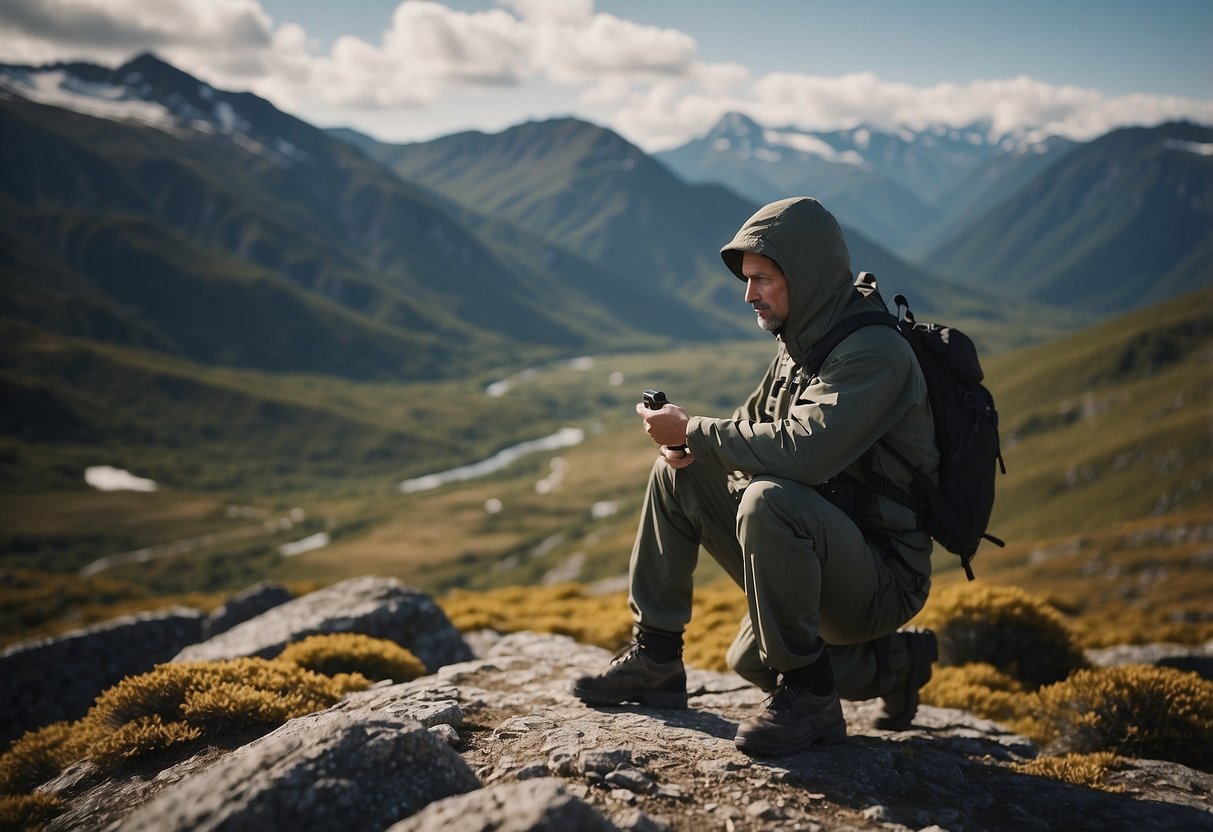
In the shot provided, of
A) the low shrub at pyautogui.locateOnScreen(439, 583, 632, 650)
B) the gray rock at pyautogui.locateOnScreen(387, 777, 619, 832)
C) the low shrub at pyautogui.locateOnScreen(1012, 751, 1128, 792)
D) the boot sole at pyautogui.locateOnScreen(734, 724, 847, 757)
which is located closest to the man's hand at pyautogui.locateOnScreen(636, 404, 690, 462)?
the boot sole at pyautogui.locateOnScreen(734, 724, 847, 757)

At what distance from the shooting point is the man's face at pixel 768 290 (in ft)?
23.3

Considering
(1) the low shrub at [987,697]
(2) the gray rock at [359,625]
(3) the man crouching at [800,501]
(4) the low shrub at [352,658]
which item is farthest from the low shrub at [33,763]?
(1) the low shrub at [987,697]

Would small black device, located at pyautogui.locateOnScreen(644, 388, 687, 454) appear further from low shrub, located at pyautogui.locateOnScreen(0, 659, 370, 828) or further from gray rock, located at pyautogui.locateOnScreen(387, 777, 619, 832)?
low shrub, located at pyautogui.locateOnScreen(0, 659, 370, 828)

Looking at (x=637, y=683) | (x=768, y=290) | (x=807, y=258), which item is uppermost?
(x=807, y=258)

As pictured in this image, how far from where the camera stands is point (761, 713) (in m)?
6.78

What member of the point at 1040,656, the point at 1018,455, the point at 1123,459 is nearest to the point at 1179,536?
the point at 1123,459

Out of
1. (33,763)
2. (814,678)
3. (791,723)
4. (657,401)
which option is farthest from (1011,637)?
(33,763)

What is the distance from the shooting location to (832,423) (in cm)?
633

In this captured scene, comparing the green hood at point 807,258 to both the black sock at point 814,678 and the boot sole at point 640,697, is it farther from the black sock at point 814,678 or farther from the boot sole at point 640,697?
the boot sole at point 640,697

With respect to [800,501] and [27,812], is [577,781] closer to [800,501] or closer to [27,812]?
[800,501]

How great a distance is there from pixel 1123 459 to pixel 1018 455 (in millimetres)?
27570

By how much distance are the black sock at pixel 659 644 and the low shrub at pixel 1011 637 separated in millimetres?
7411

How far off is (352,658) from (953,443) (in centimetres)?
845

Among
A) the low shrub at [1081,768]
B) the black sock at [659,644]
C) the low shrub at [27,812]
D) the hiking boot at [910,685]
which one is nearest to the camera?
the low shrub at [27,812]
